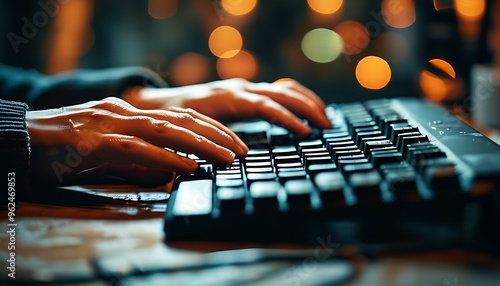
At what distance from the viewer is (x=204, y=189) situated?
1.58 feet

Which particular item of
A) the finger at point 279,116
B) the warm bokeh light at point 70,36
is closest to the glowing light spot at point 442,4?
the finger at point 279,116

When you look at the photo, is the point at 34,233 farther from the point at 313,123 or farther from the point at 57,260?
the point at 313,123

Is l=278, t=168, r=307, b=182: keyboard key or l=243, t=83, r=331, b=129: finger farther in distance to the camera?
l=243, t=83, r=331, b=129: finger

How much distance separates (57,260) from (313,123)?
43cm

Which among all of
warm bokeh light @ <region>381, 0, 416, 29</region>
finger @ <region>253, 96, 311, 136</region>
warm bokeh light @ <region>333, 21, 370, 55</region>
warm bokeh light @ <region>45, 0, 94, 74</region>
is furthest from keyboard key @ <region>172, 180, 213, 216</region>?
warm bokeh light @ <region>45, 0, 94, 74</region>

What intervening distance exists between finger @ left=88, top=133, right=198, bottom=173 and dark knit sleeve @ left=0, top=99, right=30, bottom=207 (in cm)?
7

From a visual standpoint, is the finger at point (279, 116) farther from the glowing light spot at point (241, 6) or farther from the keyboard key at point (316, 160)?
the glowing light spot at point (241, 6)

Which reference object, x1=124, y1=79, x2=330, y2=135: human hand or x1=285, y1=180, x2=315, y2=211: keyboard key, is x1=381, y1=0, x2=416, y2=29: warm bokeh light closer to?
x1=124, y1=79, x2=330, y2=135: human hand

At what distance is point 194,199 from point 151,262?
0.27ft

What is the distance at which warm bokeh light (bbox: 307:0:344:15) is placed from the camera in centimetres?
126

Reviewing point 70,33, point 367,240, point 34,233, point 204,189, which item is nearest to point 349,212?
point 367,240
